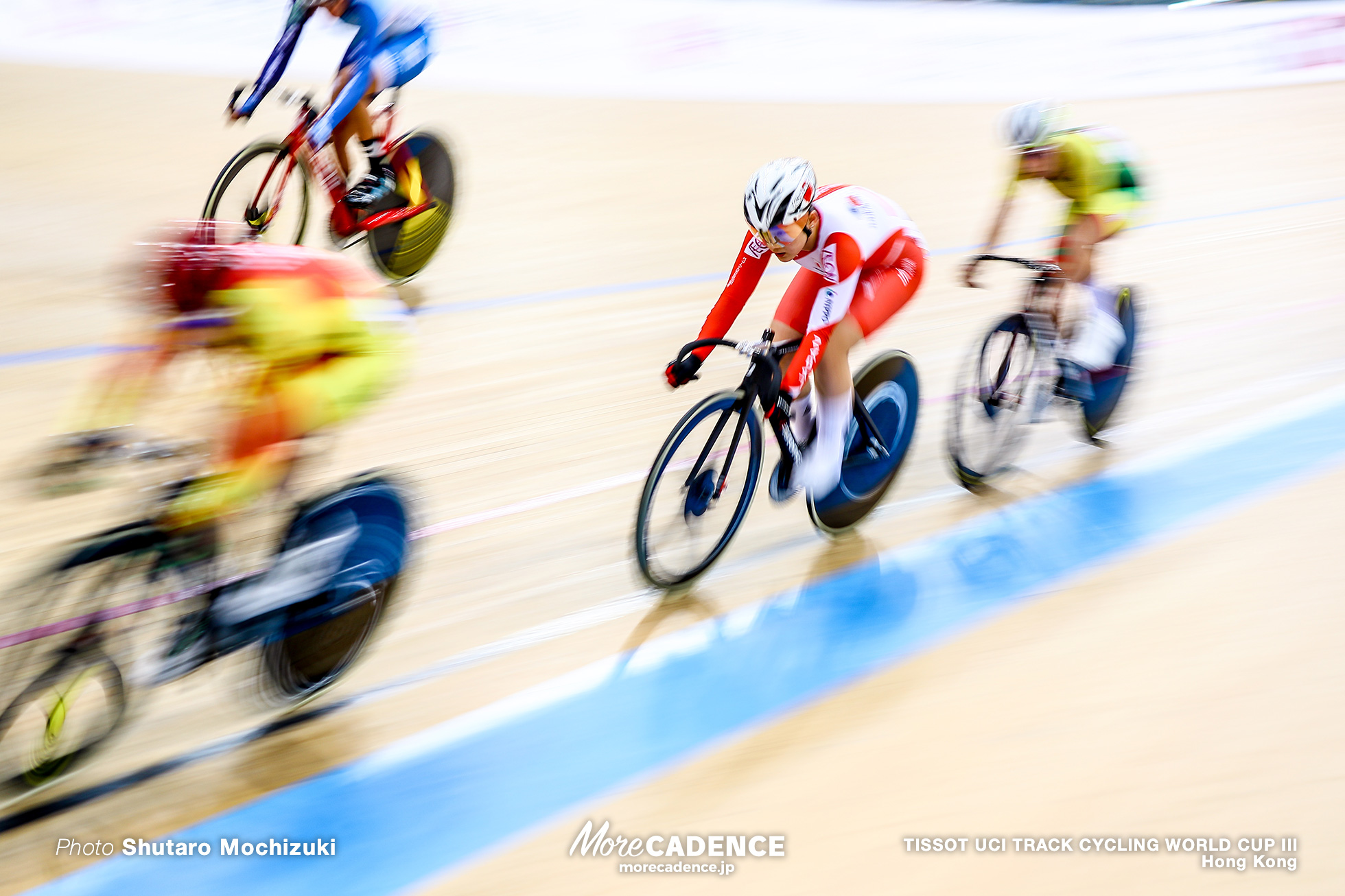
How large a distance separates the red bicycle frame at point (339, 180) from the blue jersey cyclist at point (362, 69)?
5cm

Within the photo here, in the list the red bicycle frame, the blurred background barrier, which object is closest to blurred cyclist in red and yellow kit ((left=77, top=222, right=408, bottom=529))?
the red bicycle frame

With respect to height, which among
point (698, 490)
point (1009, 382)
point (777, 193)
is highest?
point (777, 193)

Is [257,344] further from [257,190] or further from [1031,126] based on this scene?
[257,190]

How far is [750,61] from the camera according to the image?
30.9 ft

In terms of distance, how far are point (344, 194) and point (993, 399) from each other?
110 inches

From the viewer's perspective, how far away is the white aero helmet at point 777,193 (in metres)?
2.42

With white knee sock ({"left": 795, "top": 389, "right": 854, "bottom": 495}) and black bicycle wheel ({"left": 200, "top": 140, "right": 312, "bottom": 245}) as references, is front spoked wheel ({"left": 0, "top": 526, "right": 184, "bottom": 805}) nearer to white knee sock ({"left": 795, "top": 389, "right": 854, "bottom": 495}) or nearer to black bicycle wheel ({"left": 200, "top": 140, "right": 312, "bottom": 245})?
white knee sock ({"left": 795, "top": 389, "right": 854, "bottom": 495})

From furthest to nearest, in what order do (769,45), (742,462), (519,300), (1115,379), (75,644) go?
(769,45) < (519,300) < (1115,379) < (742,462) < (75,644)

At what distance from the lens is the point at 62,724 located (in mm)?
1921

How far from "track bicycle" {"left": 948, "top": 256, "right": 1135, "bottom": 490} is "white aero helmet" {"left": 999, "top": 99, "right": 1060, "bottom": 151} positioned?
0.39 meters

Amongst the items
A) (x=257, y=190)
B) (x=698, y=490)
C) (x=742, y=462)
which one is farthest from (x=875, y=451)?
(x=257, y=190)

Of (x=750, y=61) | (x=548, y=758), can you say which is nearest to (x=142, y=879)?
(x=548, y=758)

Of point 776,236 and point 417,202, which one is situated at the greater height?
point 417,202

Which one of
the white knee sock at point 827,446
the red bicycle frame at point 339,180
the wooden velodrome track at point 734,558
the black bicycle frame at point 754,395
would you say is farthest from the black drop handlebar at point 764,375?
the red bicycle frame at point 339,180
